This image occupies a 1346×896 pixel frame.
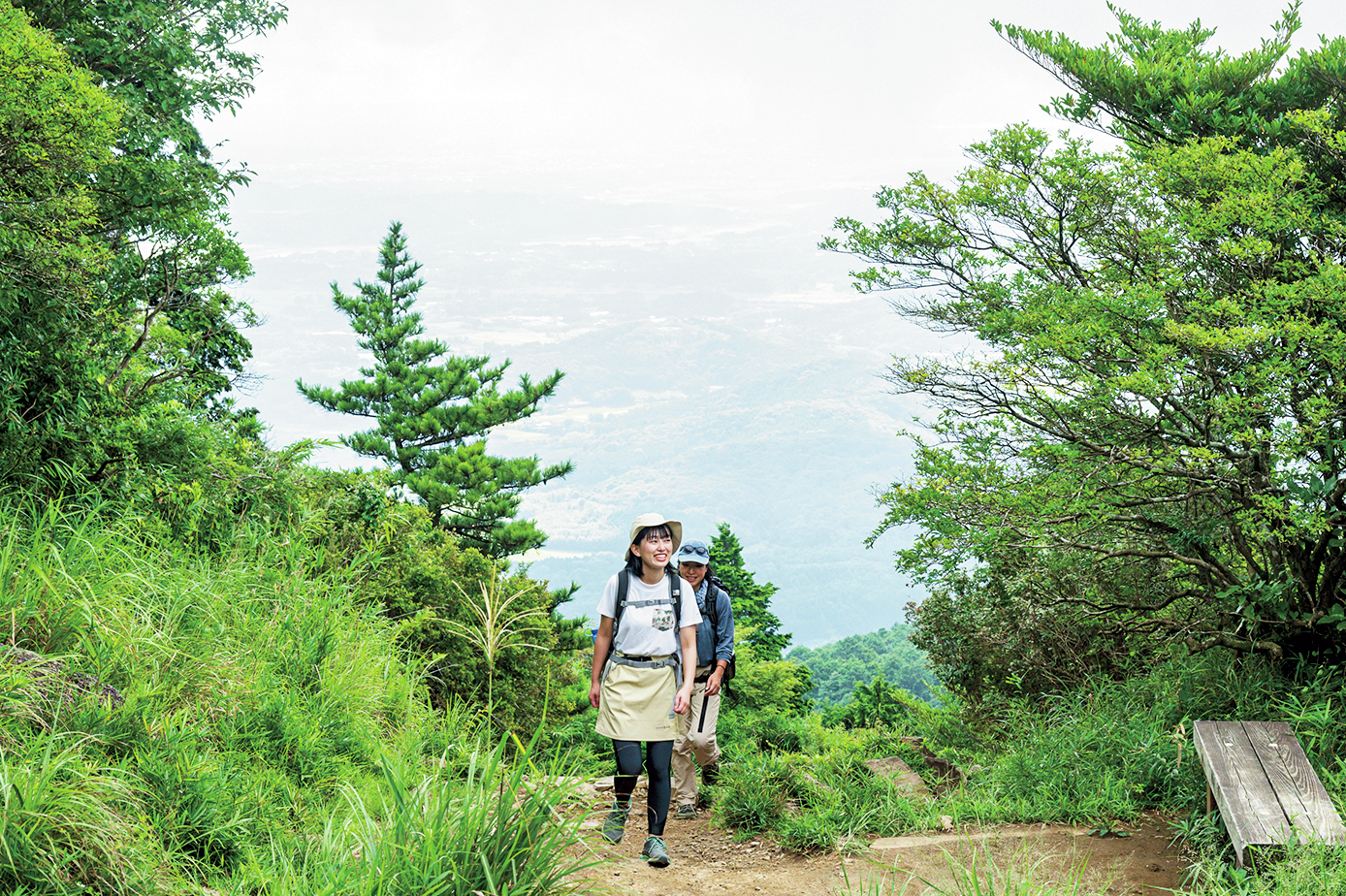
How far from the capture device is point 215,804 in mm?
3652

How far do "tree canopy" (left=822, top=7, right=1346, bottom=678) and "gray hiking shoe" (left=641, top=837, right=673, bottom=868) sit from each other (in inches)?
130

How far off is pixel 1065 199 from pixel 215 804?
719 cm

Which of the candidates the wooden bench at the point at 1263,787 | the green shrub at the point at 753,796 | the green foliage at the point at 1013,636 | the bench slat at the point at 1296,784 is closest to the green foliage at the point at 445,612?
the green shrub at the point at 753,796

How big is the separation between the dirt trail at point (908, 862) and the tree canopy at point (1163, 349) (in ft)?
6.94

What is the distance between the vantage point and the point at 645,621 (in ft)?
14.2

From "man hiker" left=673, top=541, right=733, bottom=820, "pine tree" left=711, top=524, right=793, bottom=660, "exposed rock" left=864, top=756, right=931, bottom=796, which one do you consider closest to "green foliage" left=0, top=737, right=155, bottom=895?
"man hiker" left=673, top=541, right=733, bottom=820

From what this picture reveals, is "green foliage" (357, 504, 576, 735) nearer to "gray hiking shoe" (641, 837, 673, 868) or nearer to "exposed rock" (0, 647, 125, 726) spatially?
"exposed rock" (0, 647, 125, 726)

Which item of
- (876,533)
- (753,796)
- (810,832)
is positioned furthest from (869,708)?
(810,832)

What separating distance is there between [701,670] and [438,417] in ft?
73.4

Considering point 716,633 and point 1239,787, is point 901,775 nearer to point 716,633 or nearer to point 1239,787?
point 716,633

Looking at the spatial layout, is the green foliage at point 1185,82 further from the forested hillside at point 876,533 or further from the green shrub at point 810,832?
the green shrub at point 810,832

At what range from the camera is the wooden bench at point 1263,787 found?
152 inches

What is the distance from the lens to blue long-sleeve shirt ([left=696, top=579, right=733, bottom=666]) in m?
5.52

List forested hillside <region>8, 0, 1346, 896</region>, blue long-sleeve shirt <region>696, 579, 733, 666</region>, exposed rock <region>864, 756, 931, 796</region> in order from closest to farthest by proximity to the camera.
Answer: forested hillside <region>8, 0, 1346, 896</region>, blue long-sleeve shirt <region>696, 579, 733, 666</region>, exposed rock <region>864, 756, 931, 796</region>
